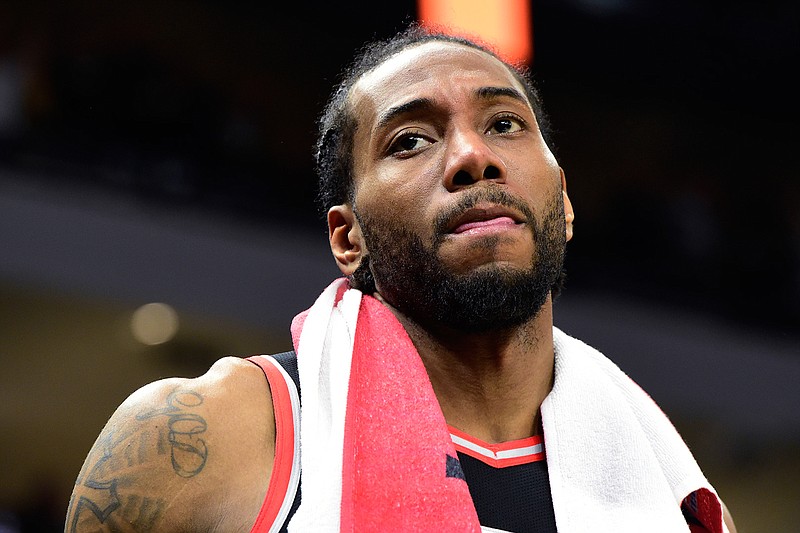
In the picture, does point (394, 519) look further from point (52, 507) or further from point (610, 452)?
point (52, 507)

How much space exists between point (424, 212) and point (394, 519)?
1.81 feet

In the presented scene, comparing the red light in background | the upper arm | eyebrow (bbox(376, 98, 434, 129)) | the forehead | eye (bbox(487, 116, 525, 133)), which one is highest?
the red light in background

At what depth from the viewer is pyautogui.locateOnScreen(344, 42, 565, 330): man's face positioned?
1.65m

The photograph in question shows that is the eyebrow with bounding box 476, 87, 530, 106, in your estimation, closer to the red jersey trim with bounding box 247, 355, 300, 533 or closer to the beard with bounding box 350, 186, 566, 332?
the beard with bounding box 350, 186, 566, 332

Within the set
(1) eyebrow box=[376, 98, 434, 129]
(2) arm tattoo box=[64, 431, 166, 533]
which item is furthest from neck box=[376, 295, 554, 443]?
(2) arm tattoo box=[64, 431, 166, 533]

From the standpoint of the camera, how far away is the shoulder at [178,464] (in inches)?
55.6

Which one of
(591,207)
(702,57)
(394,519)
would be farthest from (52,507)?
(702,57)

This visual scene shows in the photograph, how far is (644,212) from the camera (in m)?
6.26

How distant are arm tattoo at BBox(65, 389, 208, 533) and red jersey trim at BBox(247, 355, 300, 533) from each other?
0.37 feet

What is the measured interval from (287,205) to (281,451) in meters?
4.22

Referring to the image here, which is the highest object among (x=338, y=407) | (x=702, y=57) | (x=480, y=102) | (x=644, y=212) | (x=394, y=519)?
(x=702, y=57)

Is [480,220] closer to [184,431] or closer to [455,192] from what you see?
[455,192]

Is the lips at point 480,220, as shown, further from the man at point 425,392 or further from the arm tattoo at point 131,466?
the arm tattoo at point 131,466

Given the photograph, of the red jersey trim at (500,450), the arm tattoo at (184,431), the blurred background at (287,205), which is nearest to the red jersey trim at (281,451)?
the arm tattoo at (184,431)
